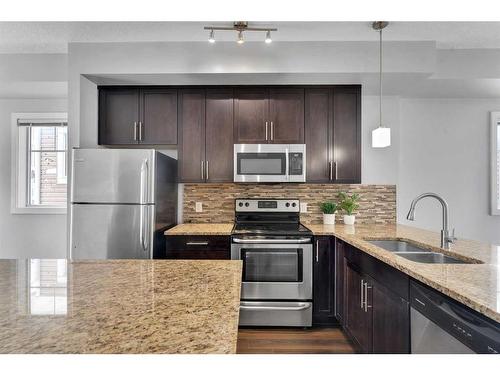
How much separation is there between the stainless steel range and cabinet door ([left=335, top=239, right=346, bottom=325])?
220mm

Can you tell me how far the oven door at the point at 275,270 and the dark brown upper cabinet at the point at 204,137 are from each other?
766mm

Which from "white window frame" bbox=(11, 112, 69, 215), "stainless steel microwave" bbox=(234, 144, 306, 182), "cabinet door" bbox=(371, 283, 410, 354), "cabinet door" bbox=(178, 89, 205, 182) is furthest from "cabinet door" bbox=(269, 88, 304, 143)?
"white window frame" bbox=(11, 112, 69, 215)

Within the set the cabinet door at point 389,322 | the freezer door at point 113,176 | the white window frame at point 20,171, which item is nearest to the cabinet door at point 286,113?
the freezer door at point 113,176

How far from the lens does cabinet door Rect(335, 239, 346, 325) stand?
8.29ft

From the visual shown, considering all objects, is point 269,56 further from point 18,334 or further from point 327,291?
point 18,334

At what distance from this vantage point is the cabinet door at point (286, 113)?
9.87 ft

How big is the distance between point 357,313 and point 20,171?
393 centimetres

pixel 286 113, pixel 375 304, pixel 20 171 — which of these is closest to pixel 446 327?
pixel 375 304

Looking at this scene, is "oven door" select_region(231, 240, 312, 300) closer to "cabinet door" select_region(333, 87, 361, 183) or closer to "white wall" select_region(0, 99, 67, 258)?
"cabinet door" select_region(333, 87, 361, 183)

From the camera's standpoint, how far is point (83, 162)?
2520 millimetres

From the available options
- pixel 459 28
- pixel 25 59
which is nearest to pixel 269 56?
pixel 459 28

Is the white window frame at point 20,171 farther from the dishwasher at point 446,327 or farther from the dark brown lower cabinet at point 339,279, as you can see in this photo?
the dishwasher at point 446,327
